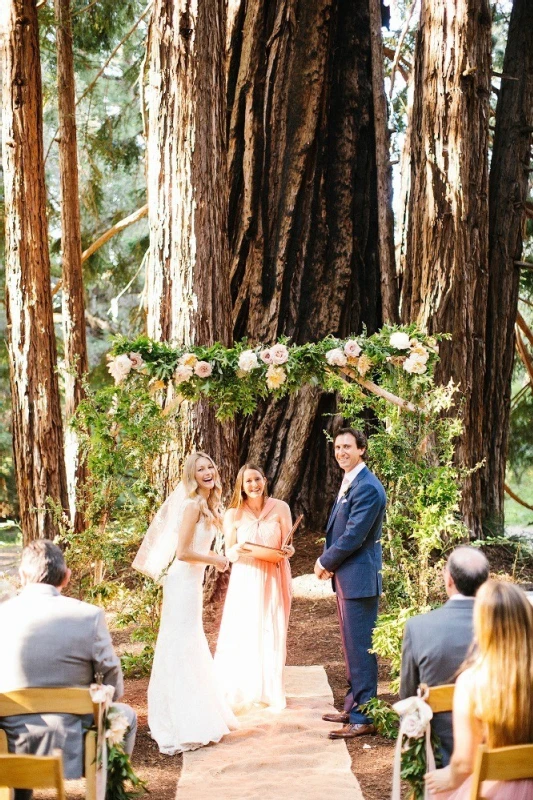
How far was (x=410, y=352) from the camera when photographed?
6605 mm

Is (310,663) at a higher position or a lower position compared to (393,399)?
lower

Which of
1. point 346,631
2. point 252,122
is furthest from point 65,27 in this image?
Answer: point 346,631

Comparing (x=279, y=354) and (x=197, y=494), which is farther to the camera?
(x=279, y=354)

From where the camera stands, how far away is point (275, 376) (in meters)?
6.91

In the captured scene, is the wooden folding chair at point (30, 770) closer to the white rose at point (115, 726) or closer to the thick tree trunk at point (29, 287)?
the white rose at point (115, 726)

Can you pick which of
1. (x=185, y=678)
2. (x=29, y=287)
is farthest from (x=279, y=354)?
(x=29, y=287)

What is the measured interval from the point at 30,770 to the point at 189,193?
672 centimetres

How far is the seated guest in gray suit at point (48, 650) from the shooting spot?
158 inches

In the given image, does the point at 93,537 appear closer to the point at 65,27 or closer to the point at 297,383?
the point at 297,383

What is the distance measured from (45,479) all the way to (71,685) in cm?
625

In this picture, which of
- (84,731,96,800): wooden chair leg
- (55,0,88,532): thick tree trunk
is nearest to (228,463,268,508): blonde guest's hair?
(84,731,96,800): wooden chair leg

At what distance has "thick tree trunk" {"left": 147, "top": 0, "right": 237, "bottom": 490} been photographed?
29.7 feet

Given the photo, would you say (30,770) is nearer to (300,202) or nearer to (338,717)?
(338,717)

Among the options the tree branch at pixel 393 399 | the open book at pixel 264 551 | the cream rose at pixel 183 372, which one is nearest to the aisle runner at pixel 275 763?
the open book at pixel 264 551
